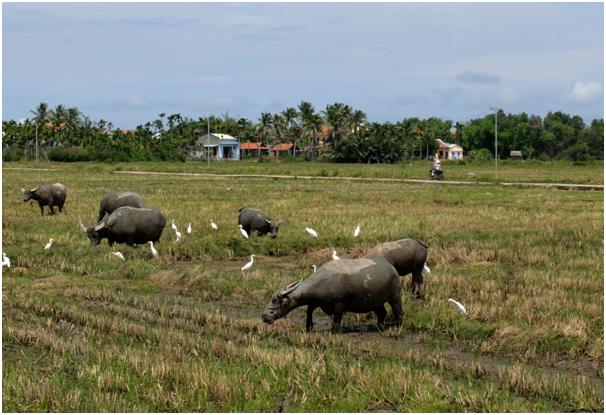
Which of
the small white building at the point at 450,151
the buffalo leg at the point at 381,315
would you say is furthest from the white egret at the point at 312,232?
the small white building at the point at 450,151

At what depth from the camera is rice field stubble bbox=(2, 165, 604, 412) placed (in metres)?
7.54

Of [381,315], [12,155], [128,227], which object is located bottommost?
[381,315]

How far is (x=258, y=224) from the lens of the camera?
1958 centimetres

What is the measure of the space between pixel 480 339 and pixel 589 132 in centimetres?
9866

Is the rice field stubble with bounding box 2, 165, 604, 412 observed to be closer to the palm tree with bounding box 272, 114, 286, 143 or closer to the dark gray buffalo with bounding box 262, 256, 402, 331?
the dark gray buffalo with bounding box 262, 256, 402, 331

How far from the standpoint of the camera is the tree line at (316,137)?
8856cm

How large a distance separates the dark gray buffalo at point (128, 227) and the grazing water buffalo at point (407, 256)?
20.7 ft

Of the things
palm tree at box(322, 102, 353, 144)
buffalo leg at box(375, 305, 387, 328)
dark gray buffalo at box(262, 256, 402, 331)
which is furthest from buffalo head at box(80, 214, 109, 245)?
palm tree at box(322, 102, 353, 144)

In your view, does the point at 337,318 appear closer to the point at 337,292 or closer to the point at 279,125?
the point at 337,292

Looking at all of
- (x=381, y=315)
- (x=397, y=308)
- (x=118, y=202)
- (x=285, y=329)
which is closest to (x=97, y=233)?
→ (x=118, y=202)

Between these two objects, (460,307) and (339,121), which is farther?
(339,121)

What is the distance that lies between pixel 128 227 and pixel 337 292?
772 centimetres

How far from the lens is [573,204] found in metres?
29.8

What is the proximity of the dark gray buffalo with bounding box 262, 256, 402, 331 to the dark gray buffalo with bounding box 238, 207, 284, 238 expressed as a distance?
9002mm
